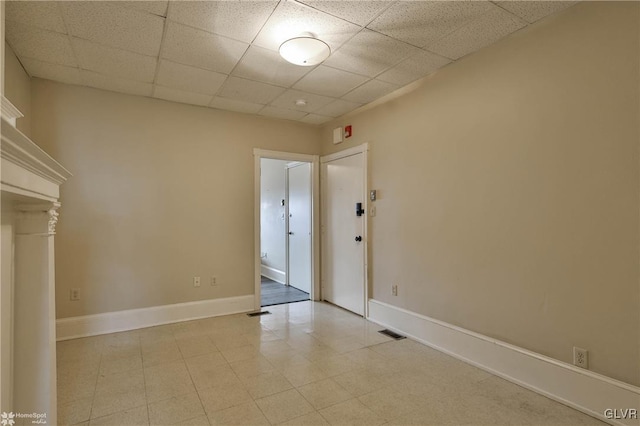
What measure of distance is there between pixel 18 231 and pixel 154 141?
2.39m

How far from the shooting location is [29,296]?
1.48 meters

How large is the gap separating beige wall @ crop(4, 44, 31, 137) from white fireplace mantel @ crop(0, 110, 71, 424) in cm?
164

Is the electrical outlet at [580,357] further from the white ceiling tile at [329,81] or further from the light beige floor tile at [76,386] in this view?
the light beige floor tile at [76,386]

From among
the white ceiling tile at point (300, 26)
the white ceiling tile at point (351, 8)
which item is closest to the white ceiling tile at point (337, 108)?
the white ceiling tile at point (300, 26)

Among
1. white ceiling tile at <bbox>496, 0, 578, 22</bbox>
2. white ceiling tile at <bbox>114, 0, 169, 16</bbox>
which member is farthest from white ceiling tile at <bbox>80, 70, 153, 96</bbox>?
white ceiling tile at <bbox>496, 0, 578, 22</bbox>

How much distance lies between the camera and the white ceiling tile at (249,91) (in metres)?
3.24

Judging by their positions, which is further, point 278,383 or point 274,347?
point 274,347

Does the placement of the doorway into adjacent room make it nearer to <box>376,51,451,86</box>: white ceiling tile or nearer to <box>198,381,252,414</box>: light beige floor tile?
<box>376,51,451,86</box>: white ceiling tile

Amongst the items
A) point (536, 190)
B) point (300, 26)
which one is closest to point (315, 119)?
point (300, 26)

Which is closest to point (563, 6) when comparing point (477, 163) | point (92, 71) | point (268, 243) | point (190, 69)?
point (477, 163)

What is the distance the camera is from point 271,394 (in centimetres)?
222

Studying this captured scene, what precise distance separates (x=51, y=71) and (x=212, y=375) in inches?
117

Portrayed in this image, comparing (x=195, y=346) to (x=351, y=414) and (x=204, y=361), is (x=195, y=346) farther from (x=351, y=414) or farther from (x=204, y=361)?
(x=351, y=414)

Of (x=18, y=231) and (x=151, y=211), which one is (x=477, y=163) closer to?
(x=18, y=231)
